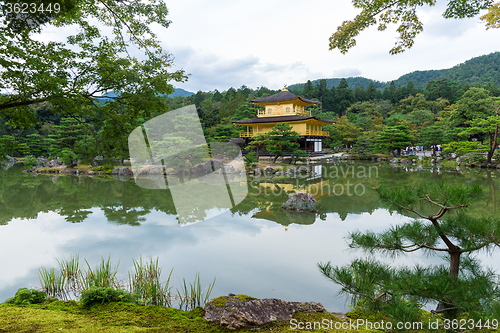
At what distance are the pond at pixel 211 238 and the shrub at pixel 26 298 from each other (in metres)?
0.70

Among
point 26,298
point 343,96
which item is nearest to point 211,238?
point 26,298

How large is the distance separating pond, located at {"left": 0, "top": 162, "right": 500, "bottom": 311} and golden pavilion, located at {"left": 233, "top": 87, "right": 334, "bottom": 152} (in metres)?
12.7

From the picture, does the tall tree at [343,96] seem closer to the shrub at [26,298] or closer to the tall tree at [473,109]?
the tall tree at [473,109]

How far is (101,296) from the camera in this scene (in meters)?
2.21

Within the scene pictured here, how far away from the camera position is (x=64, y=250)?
157 inches

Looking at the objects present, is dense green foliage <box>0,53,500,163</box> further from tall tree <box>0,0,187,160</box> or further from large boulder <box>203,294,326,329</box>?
large boulder <box>203,294,326,329</box>

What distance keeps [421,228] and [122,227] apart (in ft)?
16.7

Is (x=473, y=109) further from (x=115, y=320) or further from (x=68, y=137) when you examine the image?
(x=68, y=137)

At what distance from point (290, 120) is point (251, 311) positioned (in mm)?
18819

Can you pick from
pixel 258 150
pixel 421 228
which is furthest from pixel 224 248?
pixel 258 150

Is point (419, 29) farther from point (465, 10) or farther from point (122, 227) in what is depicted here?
point (122, 227)

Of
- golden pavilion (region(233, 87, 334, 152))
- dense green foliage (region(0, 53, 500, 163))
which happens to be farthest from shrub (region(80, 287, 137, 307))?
golden pavilion (region(233, 87, 334, 152))

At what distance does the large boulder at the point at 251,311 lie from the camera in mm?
1813

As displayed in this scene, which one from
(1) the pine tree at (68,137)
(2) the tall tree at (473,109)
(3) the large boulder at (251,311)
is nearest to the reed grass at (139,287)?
(3) the large boulder at (251,311)
